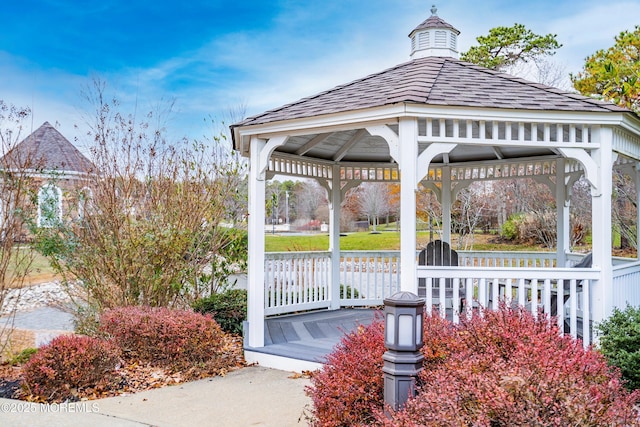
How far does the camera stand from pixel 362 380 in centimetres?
319

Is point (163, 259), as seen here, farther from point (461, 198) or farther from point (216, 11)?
point (461, 198)

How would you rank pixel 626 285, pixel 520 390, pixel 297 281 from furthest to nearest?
pixel 297 281
pixel 626 285
pixel 520 390

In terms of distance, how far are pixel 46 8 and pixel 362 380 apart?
9577 millimetres

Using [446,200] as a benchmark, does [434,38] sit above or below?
above

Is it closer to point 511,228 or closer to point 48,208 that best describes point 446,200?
point 48,208

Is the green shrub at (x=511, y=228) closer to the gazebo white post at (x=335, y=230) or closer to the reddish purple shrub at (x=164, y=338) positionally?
the gazebo white post at (x=335, y=230)

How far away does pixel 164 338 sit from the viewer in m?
5.18

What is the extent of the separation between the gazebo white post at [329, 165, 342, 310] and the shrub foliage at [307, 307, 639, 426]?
434 centimetres

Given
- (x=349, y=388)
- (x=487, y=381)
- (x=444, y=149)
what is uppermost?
(x=444, y=149)

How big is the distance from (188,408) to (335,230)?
440cm

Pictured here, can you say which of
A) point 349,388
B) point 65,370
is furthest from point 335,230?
point 349,388

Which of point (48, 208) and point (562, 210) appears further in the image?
point (562, 210)

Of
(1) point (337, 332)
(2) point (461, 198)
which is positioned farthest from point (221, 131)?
(2) point (461, 198)

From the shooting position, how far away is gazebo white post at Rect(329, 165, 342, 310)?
8047mm
